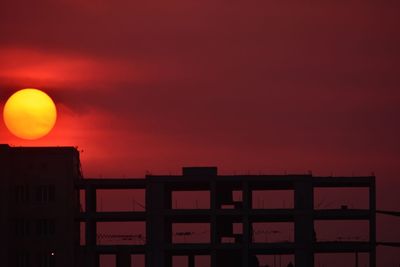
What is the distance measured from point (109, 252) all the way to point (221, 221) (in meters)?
19.4

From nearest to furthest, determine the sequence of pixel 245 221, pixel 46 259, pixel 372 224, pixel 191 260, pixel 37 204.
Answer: pixel 46 259 < pixel 37 204 < pixel 245 221 < pixel 372 224 < pixel 191 260

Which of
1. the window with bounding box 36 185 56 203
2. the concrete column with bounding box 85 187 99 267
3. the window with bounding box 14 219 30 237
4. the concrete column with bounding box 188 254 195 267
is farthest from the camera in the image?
the concrete column with bounding box 188 254 195 267

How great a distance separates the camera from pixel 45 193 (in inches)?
6870

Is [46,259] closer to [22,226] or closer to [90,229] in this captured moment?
Answer: [22,226]

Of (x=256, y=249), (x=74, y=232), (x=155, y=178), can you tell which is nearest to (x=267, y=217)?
(x=256, y=249)

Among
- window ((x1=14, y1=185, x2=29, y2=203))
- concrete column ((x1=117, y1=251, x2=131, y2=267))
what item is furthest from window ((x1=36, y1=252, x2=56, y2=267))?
concrete column ((x1=117, y1=251, x2=131, y2=267))

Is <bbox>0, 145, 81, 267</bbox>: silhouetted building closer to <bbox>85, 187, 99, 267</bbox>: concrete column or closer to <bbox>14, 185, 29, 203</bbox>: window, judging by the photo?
<bbox>14, 185, 29, 203</bbox>: window

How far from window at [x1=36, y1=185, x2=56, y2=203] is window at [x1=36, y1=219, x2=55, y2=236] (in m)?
3.12

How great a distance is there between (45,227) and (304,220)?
40.1 m

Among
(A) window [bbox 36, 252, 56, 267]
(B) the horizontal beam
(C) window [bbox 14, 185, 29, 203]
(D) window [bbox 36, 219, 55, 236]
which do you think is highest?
(C) window [bbox 14, 185, 29, 203]

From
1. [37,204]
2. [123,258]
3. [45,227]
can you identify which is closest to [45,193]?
[37,204]

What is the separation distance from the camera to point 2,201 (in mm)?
172125

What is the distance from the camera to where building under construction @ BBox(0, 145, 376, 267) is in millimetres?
173250

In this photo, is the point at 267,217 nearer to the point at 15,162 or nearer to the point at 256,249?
the point at 256,249
